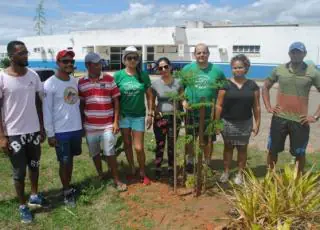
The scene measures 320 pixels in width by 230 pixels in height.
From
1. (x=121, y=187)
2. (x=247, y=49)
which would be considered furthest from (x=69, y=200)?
(x=247, y=49)

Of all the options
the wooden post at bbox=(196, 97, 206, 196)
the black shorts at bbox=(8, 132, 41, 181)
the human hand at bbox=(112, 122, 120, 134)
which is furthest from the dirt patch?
the black shorts at bbox=(8, 132, 41, 181)

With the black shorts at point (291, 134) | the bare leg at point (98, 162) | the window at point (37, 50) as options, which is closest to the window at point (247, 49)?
the window at point (37, 50)

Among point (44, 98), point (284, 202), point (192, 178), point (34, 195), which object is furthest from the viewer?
point (192, 178)

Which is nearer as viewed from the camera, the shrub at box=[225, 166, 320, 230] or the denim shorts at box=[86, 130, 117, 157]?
the shrub at box=[225, 166, 320, 230]

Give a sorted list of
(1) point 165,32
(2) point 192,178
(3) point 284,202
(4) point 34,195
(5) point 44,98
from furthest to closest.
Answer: (1) point 165,32, (2) point 192,178, (4) point 34,195, (5) point 44,98, (3) point 284,202

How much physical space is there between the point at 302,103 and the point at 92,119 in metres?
2.68

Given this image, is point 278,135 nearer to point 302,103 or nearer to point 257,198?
point 302,103

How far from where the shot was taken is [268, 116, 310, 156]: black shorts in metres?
4.64

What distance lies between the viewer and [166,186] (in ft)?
16.2

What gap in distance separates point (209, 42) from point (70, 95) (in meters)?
28.6

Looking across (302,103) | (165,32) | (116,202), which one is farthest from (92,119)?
(165,32)

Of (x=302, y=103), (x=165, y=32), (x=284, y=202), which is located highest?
(x=165, y=32)

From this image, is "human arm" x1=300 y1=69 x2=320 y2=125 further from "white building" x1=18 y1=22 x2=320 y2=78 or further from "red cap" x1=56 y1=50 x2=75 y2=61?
"white building" x1=18 y1=22 x2=320 y2=78

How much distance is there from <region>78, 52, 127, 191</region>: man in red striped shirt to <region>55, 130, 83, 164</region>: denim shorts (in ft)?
0.77
